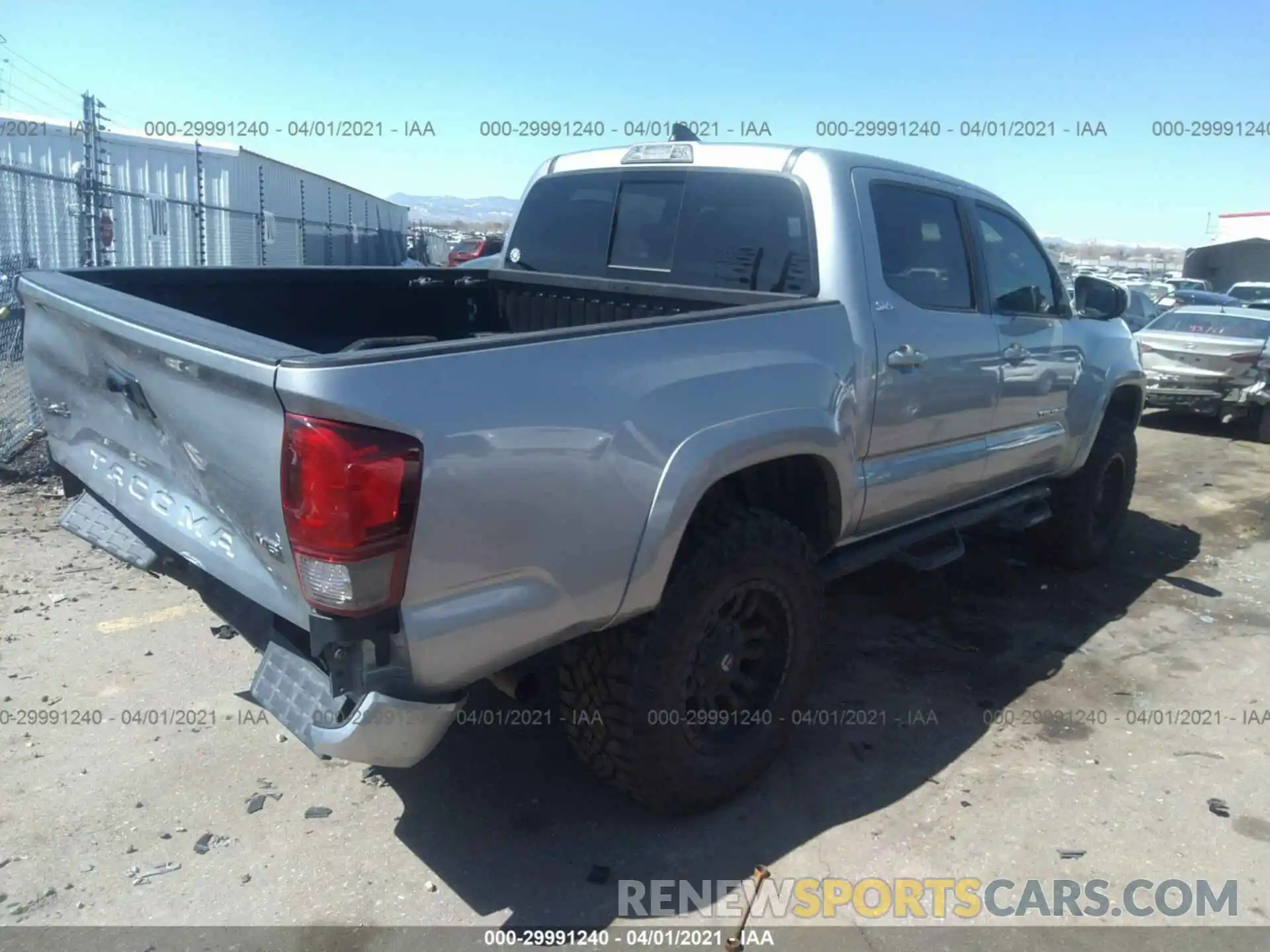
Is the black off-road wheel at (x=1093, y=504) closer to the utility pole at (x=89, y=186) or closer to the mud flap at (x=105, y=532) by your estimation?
the mud flap at (x=105, y=532)

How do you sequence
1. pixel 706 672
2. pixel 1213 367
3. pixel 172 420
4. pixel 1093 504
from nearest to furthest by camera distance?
pixel 172 420
pixel 706 672
pixel 1093 504
pixel 1213 367

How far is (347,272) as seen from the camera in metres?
4.38

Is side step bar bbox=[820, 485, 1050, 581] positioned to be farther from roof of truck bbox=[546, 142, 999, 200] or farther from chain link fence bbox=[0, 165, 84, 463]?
chain link fence bbox=[0, 165, 84, 463]

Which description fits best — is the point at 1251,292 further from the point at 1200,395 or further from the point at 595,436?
the point at 595,436

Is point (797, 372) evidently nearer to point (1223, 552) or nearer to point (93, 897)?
point (93, 897)

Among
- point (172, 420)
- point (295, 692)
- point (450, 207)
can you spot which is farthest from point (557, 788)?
point (450, 207)

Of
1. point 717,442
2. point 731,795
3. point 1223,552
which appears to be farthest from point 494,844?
point 1223,552

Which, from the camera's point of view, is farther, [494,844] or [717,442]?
[494,844]

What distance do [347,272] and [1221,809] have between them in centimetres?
408

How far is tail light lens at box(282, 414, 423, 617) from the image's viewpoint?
2113 millimetres

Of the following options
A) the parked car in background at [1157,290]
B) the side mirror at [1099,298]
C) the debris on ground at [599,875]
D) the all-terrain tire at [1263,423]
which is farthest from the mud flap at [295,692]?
the parked car in background at [1157,290]

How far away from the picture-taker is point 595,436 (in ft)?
8.23

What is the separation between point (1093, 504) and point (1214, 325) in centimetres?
842

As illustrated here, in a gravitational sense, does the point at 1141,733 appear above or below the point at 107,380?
below
